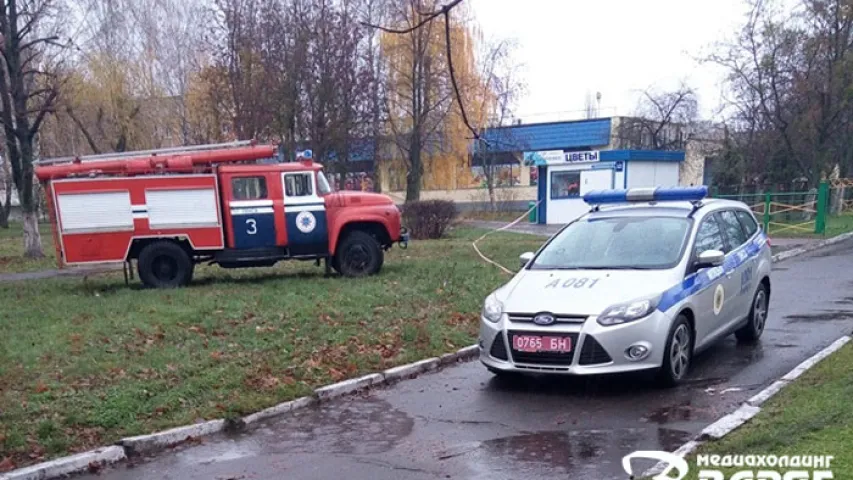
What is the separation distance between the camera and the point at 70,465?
5.46 m

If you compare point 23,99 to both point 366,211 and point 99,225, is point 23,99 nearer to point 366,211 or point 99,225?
point 99,225

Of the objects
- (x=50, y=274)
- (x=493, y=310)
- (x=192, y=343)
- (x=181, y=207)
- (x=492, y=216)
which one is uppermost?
(x=181, y=207)

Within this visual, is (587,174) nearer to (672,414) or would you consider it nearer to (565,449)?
(672,414)

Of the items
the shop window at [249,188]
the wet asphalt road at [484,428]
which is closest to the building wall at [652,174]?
the shop window at [249,188]

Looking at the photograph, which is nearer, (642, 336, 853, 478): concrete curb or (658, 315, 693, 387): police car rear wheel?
(642, 336, 853, 478): concrete curb

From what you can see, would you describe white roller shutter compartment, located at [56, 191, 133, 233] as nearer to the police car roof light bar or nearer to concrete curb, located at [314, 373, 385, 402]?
concrete curb, located at [314, 373, 385, 402]

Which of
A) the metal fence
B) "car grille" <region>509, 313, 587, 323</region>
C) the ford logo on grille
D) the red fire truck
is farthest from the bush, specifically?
the ford logo on grille

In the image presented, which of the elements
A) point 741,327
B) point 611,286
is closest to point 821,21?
point 741,327

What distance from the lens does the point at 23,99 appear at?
65.9 ft

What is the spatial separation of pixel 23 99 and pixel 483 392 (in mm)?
18223

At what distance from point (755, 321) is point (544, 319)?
3402mm

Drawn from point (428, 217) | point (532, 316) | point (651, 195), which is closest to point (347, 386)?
point (532, 316)

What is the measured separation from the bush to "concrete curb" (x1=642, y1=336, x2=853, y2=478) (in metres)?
17.5

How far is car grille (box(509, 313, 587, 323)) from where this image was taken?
644 cm
